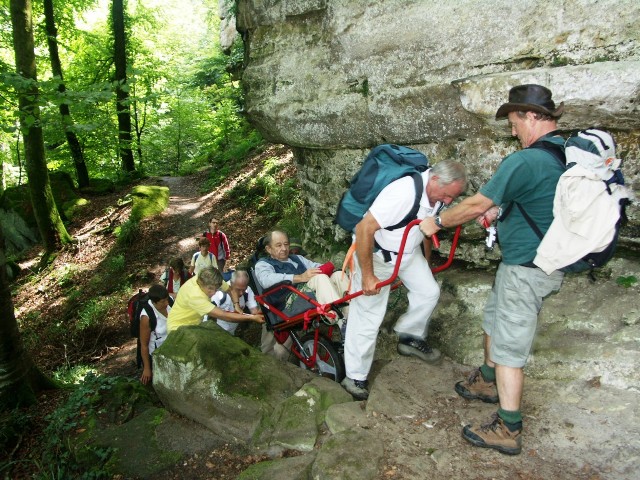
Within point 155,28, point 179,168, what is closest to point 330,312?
point 155,28

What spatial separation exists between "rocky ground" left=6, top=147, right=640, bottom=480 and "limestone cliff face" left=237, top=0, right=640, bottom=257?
6.03 ft

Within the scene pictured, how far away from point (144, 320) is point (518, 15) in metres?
5.30

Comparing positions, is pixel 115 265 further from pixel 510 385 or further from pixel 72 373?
pixel 510 385

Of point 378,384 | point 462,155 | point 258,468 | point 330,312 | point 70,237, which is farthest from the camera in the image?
point 70,237

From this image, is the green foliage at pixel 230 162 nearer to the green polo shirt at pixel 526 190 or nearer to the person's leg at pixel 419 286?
the person's leg at pixel 419 286

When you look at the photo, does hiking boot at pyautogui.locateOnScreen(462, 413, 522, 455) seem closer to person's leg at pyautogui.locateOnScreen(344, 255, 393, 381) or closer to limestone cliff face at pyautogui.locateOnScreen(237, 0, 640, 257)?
person's leg at pyautogui.locateOnScreen(344, 255, 393, 381)

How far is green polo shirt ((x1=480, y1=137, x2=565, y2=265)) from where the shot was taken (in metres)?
2.89

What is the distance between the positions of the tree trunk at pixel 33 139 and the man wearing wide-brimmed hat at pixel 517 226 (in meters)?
6.05

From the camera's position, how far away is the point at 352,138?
5785mm

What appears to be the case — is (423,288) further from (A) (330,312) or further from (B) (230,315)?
(B) (230,315)

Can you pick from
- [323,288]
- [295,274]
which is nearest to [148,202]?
[295,274]

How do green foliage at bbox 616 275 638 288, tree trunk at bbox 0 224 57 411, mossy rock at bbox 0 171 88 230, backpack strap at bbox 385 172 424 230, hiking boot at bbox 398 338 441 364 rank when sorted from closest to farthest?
1. backpack strap at bbox 385 172 424 230
2. green foliage at bbox 616 275 638 288
3. hiking boot at bbox 398 338 441 364
4. tree trunk at bbox 0 224 57 411
5. mossy rock at bbox 0 171 88 230

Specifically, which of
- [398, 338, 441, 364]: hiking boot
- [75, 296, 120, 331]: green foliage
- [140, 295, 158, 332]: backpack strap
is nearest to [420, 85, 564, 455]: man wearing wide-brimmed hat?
[398, 338, 441, 364]: hiking boot

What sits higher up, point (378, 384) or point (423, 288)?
point (423, 288)
